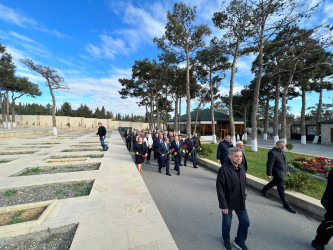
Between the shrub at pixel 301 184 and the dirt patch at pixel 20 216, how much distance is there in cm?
595

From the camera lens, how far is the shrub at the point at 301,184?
3.67 m

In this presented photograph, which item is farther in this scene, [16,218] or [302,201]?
[302,201]

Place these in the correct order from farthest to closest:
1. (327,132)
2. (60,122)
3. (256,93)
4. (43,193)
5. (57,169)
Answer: (60,122) < (327,132) < (256,93) < (57,169) < (43,193)

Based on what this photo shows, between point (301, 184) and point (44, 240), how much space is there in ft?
18.6

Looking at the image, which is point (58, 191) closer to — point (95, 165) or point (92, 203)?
point (92, 203)

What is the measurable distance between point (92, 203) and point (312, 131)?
29293 millimetres

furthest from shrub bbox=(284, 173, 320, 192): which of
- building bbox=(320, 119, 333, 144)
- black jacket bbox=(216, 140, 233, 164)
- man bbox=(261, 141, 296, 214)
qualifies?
building bbox=(320, 119, 333, 144)

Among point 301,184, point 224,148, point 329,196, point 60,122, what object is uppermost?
point 60,122

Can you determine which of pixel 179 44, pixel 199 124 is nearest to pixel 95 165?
pixel 179 44

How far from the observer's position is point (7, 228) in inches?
86.0

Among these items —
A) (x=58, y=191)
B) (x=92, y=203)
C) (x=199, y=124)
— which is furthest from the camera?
(x=199, y=124)

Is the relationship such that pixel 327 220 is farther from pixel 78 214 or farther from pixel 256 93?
pixel 256 93

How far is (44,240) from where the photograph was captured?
211 cm

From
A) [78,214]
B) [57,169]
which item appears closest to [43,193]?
[78,214]
